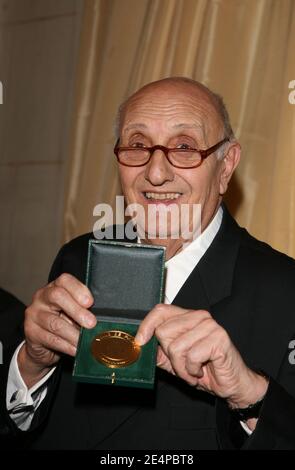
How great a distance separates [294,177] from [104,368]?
42.5 inches

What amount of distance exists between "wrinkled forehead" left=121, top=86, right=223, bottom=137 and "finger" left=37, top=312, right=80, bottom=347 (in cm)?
55

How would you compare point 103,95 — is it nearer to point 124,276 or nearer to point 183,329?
point 124,276

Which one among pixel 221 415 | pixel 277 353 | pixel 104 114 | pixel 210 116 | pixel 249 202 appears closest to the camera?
pixel 221 415

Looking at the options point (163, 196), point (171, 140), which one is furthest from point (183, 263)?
point (171, 140)

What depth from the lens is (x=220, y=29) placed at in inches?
89.8

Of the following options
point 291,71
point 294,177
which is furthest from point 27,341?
point 291,71

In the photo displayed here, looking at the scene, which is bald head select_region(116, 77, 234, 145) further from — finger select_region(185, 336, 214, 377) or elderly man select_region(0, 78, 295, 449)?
finger select_region(185, 336, 214, 377)

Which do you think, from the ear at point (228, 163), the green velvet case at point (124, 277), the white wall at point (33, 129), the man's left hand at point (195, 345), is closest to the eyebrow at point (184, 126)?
the ear at point (228, 163)

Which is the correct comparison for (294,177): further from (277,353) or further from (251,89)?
(277,353)

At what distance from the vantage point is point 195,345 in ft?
3.92

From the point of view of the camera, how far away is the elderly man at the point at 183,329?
4.04 ft

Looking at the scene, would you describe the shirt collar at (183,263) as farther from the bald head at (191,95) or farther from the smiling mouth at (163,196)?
the bald head at (191,95)

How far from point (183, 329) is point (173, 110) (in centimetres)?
64

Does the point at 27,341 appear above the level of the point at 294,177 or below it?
below
